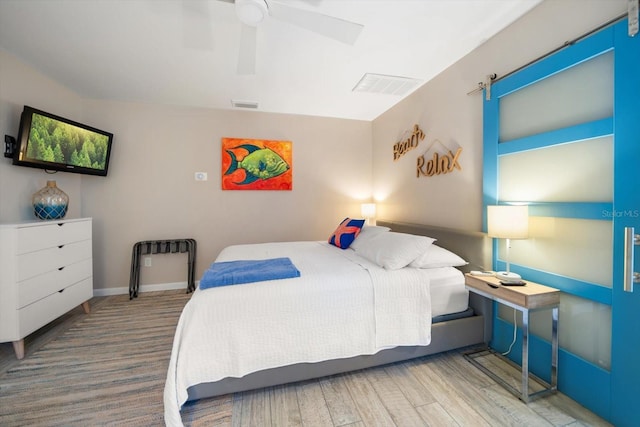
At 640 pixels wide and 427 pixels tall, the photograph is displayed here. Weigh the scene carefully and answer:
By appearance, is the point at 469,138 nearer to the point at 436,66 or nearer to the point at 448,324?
the point at 436,66

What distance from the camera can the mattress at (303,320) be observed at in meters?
1.39

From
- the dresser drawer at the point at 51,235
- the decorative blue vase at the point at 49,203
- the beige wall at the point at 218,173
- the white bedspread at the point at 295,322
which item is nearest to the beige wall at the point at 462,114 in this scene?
the beige wall at the point at 218,173

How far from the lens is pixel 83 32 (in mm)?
1976

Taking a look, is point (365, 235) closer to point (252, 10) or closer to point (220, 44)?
point (252, 10)

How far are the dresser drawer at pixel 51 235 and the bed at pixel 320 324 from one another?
5.53ft

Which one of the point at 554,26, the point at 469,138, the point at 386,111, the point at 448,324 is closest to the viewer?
the point at 554,26

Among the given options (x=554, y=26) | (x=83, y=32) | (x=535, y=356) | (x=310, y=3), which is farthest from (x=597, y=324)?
(x=83, y=32)

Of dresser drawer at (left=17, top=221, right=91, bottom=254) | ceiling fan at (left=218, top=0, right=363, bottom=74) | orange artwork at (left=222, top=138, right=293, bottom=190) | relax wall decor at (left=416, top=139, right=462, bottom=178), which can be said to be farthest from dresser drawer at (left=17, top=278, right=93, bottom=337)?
relax wall decor at (left=416, top=139, right=462, bottom=178)

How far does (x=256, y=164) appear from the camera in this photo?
3646 millimetres

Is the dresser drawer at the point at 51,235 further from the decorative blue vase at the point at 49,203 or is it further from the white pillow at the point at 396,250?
the white pillow at the point at 396,250

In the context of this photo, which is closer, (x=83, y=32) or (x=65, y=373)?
(x=65, y=373)

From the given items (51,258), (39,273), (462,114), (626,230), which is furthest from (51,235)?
(626,230)

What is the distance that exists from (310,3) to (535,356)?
2.88 meters

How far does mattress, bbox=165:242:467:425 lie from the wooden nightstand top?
0.30 m
